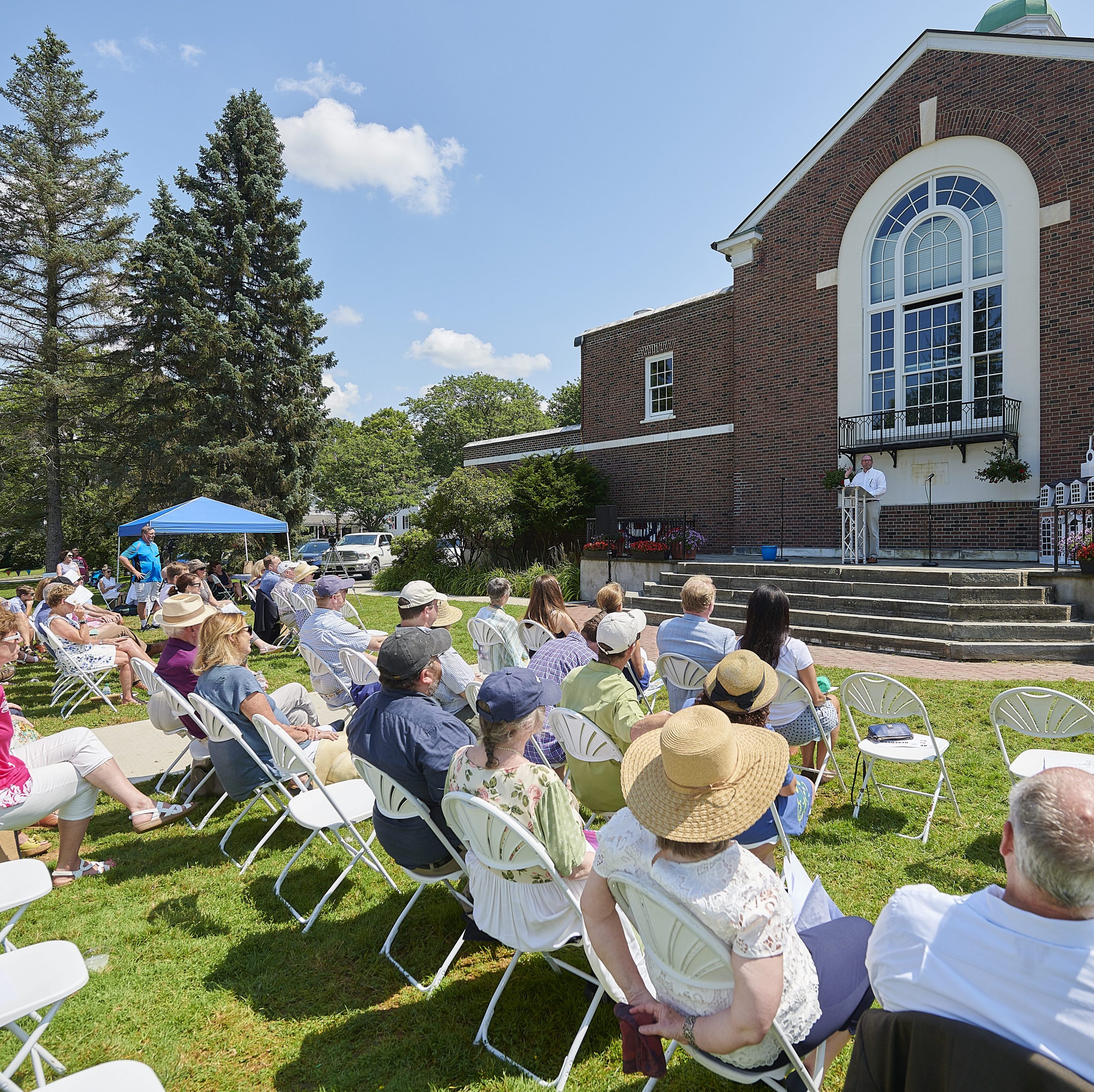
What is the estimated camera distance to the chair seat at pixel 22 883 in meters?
2.52

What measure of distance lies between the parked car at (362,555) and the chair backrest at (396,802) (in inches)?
834

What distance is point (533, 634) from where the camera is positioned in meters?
5.98

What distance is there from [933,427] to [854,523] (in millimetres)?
2948

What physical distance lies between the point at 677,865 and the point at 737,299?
16.1 metres

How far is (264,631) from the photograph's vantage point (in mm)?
9969

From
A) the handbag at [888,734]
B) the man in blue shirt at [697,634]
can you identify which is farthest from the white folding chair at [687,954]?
the handbag at [888,734]

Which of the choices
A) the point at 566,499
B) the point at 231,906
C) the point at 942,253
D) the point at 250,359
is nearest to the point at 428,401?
the point at 250,359

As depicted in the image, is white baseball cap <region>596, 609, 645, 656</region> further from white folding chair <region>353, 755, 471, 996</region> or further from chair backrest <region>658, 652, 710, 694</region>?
white folding chair <region>353, 755, 471, 996</region>

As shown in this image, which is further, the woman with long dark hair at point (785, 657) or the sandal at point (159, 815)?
the sandal at point (159, 815)

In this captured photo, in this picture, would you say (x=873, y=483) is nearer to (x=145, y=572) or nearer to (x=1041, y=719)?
(x=1041, y=719)

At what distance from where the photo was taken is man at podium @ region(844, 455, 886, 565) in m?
11.7

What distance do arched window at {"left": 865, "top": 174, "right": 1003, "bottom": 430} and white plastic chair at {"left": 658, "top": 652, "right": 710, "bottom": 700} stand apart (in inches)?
421

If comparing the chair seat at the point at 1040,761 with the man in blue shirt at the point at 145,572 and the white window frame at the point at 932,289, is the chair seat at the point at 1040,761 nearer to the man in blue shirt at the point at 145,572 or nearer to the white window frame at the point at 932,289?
the white window frame at the point at 932,289

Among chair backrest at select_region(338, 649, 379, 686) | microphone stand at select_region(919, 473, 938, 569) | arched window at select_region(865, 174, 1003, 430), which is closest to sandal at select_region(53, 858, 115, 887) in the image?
chair backrest at select_region(338, 649, 379, 686)
